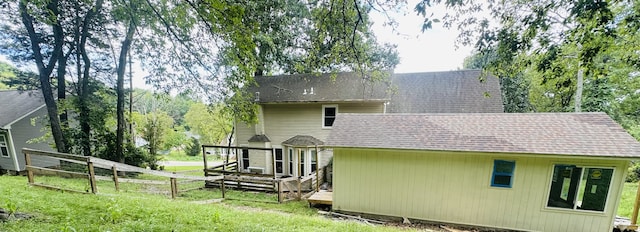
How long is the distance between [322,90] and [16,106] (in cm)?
1849

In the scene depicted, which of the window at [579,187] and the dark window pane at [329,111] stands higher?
the dark window pane at [329,111]

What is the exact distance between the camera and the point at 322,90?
11.9 metres

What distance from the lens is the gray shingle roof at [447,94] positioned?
35.8ft

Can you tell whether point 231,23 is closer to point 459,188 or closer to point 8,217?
point 8,217

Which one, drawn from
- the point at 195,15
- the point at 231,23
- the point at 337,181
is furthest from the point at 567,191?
the point at 195,15

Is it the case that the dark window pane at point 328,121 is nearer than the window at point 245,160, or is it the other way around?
the dark window pane at point 328,121

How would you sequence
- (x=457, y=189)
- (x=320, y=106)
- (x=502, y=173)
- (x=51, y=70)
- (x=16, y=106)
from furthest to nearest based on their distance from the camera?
(x=16, y=106) < (x=320, y=106) < (x=51, y=70) < (x=457, y=189) < (x=502, y=173)

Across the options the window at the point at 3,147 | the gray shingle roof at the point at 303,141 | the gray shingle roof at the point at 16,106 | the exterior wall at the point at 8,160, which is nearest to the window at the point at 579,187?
the gray shingle roof at the point at 303,141

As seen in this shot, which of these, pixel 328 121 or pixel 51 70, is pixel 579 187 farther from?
pixel 51 70

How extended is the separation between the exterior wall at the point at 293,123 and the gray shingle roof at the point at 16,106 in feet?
37.4

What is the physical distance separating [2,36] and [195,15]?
40.8 feet


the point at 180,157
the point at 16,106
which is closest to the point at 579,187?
the point at 16,106

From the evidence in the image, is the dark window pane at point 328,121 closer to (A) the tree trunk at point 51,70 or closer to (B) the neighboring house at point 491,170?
(B) the neighboring house at point 491,170

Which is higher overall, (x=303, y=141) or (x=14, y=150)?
(x=303, y=141)
